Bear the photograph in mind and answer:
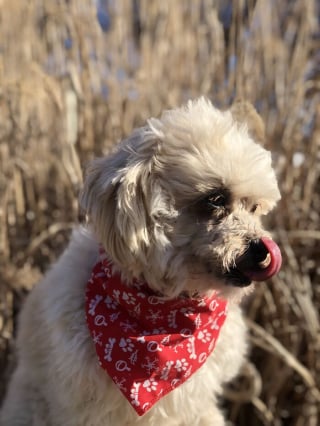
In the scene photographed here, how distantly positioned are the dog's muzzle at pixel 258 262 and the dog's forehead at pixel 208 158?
140 mm

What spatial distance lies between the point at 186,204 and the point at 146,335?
17.0 inches

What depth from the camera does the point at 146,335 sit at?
65.9 inches

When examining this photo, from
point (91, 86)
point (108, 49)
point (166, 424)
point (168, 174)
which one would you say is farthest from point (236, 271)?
point (108, 49)

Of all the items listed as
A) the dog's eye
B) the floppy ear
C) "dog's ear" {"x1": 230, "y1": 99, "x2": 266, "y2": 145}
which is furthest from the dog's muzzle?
"dog's ear" {"x1": 230, "y1": 99, "x2": 266, "y2": 145}

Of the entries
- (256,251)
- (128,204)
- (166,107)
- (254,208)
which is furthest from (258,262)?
(166,107)

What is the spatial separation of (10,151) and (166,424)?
1334 millimetres

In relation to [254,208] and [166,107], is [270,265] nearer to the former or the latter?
[254,208]

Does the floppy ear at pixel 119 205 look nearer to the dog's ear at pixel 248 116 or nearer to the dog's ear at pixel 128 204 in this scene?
the dog's ear at pixel 128 204

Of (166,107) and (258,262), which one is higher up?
(258,262)

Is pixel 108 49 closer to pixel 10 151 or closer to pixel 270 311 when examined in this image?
pixel 10 151

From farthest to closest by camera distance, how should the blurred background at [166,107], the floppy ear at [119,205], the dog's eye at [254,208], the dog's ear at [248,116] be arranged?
the blurred background at [166,107] < the dog's ear at [248,116] < the dog's eye at [254,208] < the floppy ear at [119,205]

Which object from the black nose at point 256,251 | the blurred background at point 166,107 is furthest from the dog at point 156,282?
the blurred background at point 166,107

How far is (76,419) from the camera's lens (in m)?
1.68

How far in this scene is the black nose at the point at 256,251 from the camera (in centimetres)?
143
